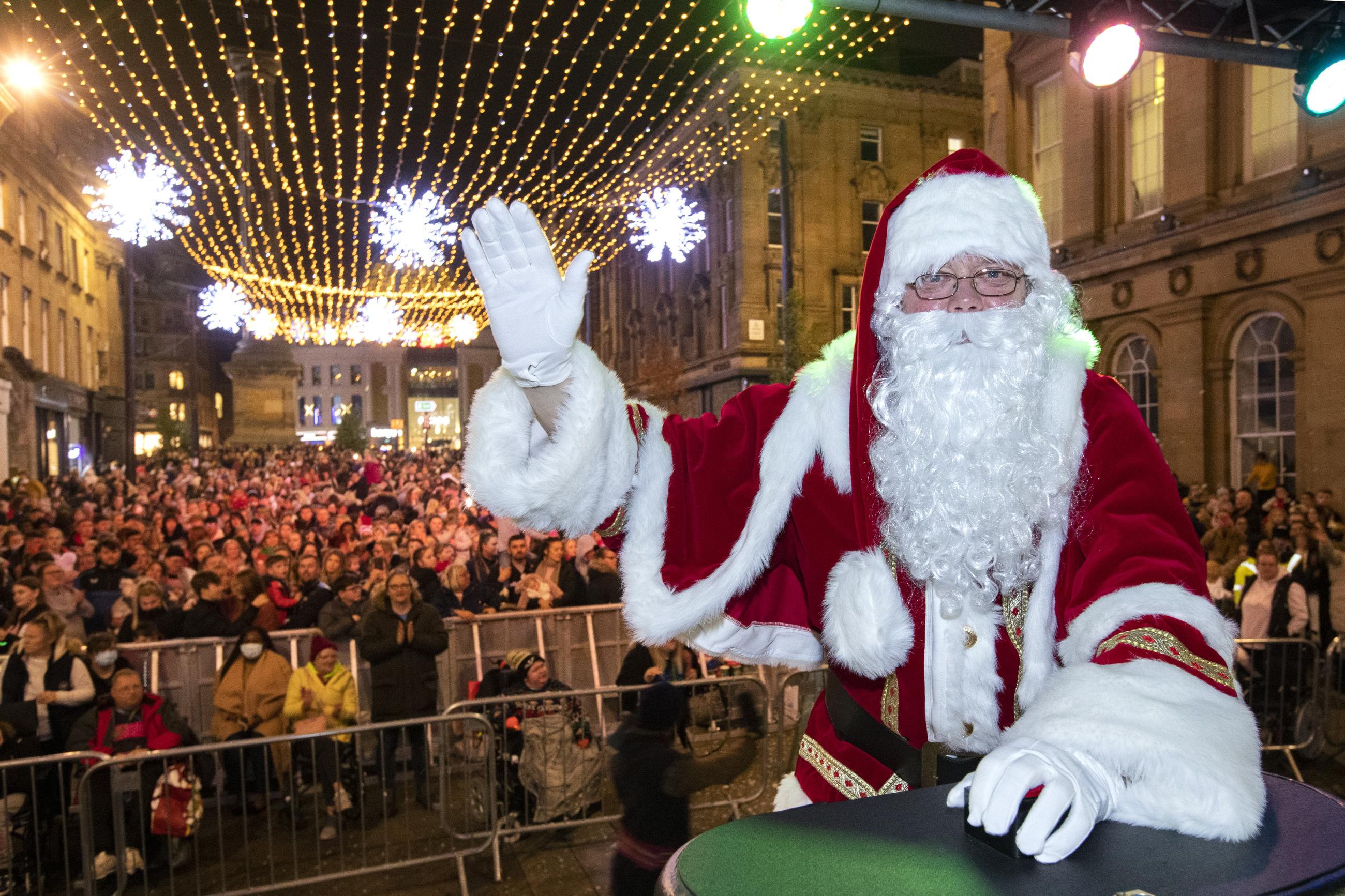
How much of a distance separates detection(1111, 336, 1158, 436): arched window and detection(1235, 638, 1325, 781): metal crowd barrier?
9.93m

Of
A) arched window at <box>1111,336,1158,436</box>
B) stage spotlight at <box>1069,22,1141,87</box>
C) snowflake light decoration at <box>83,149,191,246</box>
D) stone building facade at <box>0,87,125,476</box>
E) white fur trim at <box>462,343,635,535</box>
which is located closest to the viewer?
white fur trim at <box>462,343,635,535</box>

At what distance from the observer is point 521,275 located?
6.88 feet

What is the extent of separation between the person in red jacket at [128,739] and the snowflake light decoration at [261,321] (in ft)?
46.3

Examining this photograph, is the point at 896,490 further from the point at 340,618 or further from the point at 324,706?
the point at 340,618

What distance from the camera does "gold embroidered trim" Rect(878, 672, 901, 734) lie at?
2125 millimetres

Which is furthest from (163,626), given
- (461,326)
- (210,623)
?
(461,326)

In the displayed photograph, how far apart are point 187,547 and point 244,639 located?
5.59 meters

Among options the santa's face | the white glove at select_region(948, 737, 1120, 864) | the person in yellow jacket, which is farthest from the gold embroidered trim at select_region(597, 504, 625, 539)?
the person in yellow jacket

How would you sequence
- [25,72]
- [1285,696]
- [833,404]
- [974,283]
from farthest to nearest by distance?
1. [25,72]
2. [1285,696]
3. [833,404]
4. [974,283]

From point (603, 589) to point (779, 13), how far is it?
5.31 meters

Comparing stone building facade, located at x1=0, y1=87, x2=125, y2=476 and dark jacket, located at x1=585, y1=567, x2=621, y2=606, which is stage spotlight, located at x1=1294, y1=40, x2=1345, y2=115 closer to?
dark jacket, located at x1=585, y1=567, x2=621, y2=606

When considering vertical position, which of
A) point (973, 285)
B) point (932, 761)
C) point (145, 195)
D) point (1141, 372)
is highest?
point (145, 195)

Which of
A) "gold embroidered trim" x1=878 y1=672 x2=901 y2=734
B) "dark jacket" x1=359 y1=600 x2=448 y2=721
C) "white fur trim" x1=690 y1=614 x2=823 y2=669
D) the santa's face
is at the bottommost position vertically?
"dark jacket" x1=359 y1=600 x2=448 y2=721

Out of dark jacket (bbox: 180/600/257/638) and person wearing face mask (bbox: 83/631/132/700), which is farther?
dark jacket (bbox: 180/600/257/638)
